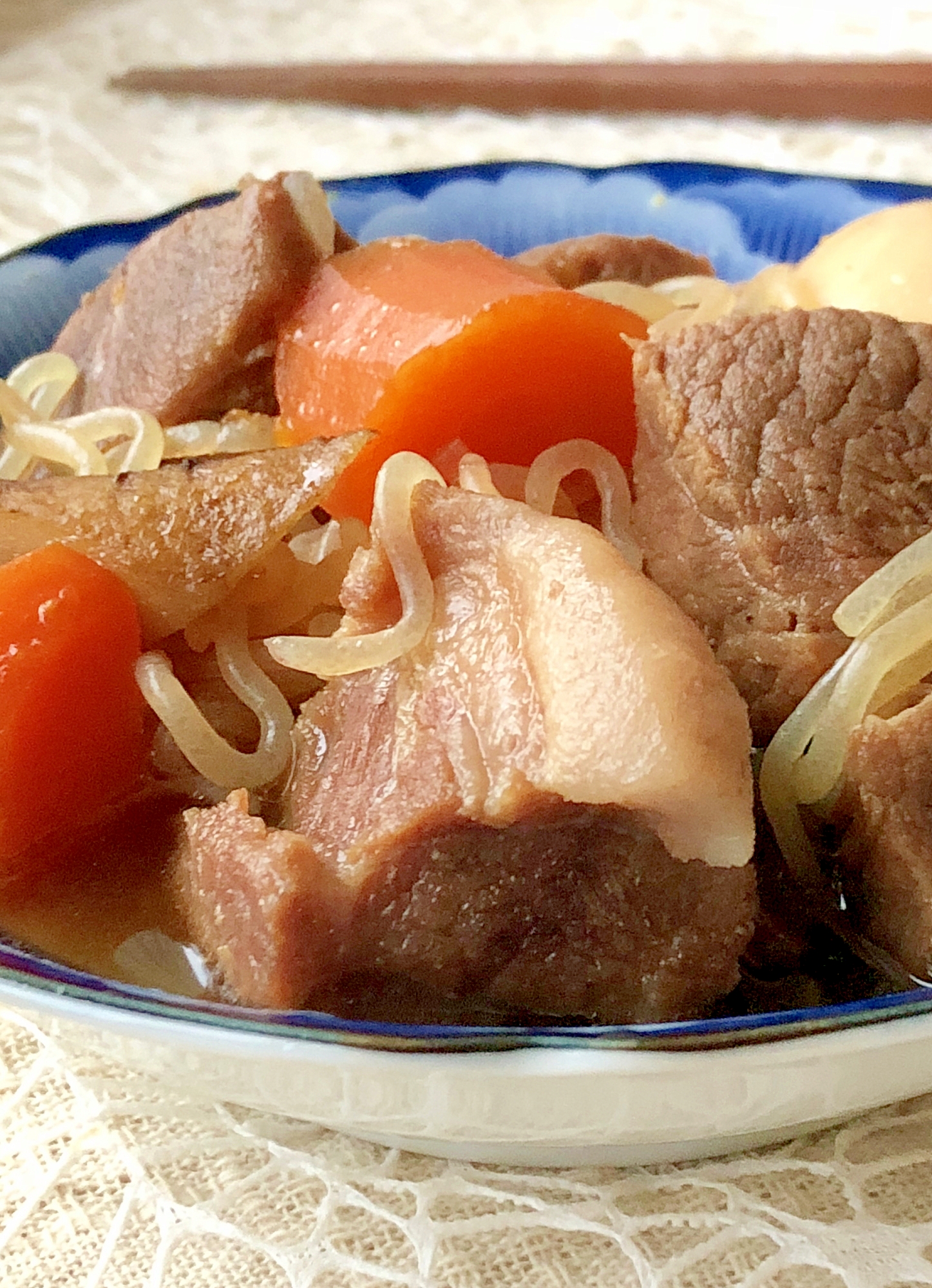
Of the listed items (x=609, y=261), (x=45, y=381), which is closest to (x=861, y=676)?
(x=609, y=261)

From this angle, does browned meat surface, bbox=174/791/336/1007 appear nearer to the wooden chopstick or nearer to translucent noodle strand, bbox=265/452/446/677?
translucent noodle strand, bbox=265/452/446/677

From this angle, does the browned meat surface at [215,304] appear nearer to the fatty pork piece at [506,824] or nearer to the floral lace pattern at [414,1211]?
the fatty pork piece at [506,824]

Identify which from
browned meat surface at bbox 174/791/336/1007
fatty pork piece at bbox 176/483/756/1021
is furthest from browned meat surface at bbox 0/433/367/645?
browned meat surface at bbox 174/791/336/1007

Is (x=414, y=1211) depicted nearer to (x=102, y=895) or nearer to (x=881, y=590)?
(x=102, y=895)

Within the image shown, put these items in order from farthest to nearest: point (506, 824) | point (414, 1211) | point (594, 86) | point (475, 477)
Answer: point (594, 86) < point (475, 477) < point (414, 1211) < point (506, 824)

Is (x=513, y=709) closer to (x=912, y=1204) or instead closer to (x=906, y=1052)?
Answer: (x=906, y=1052)

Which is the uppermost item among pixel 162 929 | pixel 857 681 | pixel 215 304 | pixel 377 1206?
pixel 215 304
